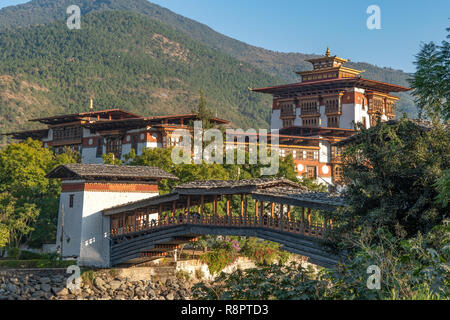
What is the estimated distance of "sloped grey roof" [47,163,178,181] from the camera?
117ft

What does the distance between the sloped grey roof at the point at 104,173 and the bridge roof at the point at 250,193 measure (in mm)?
1908

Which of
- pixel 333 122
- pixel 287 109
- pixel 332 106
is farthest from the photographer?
pixel 287 109

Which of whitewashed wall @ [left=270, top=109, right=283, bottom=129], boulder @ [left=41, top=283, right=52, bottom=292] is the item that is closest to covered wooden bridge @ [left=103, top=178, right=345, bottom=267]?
boulder @ [left=41, top=283, right=52, bottom=292]

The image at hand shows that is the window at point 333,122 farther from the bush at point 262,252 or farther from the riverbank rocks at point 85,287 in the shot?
the riverbank rocks at point 85,287

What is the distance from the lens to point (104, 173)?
3594cm

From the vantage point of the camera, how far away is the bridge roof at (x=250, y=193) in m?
25.7

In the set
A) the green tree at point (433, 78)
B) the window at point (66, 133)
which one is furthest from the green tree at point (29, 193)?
the green tree at point (433, 78)

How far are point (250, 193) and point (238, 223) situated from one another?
4.88 feet

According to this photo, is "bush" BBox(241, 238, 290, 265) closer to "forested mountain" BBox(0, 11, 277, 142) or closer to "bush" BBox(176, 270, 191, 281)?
"bush" BBox(176, 270, 191, 281)

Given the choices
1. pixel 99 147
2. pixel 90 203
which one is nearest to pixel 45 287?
pixel 90 203

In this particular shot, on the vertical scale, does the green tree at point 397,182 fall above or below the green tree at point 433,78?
below

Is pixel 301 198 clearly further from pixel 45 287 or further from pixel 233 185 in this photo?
pixel 45 287

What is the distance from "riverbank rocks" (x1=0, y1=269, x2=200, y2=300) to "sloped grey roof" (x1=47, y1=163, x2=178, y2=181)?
505 cm
